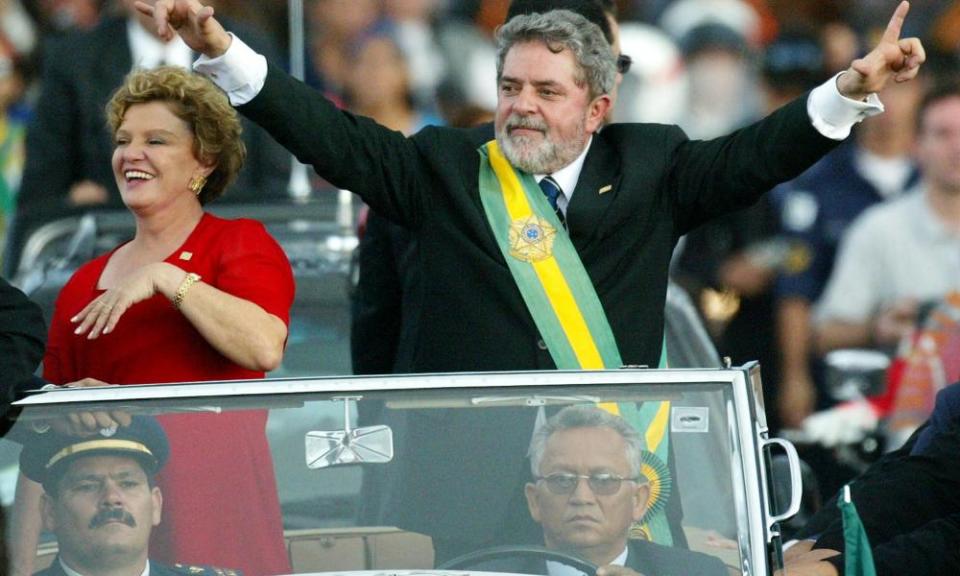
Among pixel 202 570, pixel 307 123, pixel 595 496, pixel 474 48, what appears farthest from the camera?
pixel 474 48

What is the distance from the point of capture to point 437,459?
418 centimetres

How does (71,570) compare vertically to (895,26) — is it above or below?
below

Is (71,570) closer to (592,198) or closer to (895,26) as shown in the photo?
(592,198)

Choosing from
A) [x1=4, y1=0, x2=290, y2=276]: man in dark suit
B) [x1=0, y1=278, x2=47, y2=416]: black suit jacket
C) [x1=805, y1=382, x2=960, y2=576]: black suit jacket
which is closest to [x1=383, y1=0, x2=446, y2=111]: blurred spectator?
[x1=4, y1=0, x2=290, y2=276]: man in dark suit

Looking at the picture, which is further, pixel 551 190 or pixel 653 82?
pixel 653 82

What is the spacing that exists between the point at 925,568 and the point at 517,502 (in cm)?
120

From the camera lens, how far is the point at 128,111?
5.21 m

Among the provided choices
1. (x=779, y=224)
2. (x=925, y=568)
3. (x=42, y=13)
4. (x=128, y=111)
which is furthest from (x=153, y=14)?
(x=42, y=13)

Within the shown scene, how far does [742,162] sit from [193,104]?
4.28 feet

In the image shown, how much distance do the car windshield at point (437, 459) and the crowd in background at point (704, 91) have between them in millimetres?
3534

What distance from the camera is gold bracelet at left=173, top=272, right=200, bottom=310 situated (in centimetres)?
484

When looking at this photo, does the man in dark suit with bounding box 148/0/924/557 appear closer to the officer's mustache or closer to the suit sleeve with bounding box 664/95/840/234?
the suit sleeve with bounding box 664/95/840/234

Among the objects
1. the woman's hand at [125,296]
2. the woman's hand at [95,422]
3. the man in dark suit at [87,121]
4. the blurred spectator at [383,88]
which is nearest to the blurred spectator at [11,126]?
the man in dark suit at [87,121]

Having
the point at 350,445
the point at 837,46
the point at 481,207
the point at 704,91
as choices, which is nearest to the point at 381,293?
the point at 481,207
